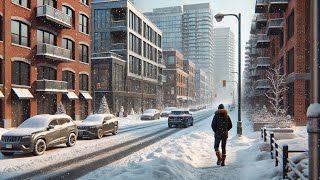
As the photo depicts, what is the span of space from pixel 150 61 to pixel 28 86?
1520 inches

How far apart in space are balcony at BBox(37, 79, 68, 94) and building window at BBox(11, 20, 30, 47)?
13.1 ft

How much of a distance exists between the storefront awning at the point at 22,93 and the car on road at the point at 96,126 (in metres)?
10.7

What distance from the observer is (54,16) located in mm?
32000

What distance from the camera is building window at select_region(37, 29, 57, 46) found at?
32031 millimetres

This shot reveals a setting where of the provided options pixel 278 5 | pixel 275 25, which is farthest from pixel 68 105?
pixel 278 5

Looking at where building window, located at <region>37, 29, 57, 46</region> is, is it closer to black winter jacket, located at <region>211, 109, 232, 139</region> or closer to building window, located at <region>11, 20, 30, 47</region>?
building window, located at <region>11, 20, 30, 47</region>

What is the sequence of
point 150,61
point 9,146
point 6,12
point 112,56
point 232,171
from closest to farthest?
point 232,171 < point 9,146 < point 6,12 < point 112,56 < point 150,61

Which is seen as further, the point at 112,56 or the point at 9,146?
the point at 112,56

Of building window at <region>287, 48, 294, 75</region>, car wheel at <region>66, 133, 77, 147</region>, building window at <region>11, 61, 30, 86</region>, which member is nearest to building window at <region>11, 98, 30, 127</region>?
building window at <region>11, 61, 30, 86</region>

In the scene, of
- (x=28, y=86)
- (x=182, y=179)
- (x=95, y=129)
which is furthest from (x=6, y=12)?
(x=182, y=179)

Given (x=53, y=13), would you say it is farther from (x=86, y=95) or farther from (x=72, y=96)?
(x=86, y=95)

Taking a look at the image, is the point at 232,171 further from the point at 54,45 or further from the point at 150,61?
the point at 150,61

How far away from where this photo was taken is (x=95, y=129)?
785 inches

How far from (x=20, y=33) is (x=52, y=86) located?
6.16 m
